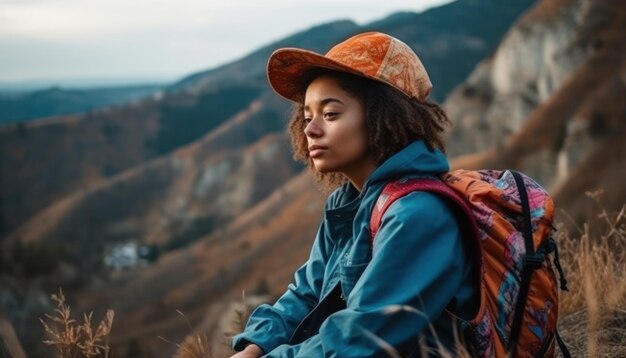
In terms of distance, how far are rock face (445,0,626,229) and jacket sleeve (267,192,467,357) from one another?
2256 centimetres

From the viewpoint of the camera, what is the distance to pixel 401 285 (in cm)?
159

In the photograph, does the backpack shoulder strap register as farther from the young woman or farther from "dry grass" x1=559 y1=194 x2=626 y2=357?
"dry grass" x1=559 y1=194 x2=626 y2=357

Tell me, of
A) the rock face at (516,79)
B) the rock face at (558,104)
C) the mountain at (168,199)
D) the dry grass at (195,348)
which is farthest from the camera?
the mountain at (168,199)

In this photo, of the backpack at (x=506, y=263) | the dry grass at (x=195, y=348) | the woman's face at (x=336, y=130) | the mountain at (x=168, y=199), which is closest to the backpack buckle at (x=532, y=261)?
the backpack at (x=506, y=263)

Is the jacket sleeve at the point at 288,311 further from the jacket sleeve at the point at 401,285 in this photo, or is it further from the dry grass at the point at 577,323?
the jacket sleeve at the point at 401,285

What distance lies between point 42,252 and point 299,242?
23.7 meters

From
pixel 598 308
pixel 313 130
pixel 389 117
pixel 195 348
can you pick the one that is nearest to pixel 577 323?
pixel 598 308

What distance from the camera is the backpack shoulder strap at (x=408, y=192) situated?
5.51 feet

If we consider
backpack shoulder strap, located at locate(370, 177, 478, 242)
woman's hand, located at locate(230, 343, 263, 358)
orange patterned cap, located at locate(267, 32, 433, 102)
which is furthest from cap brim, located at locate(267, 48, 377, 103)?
woman's hand, located at locate(230, 343, 263, 358)

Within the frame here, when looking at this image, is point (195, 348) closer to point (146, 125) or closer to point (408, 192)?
point (408, 192)

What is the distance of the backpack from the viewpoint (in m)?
1.68

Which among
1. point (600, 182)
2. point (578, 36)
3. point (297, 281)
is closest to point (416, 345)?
point (297, 281)

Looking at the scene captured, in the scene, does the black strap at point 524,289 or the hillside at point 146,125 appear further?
the hillside at point 146,125

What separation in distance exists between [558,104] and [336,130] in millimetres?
37019
